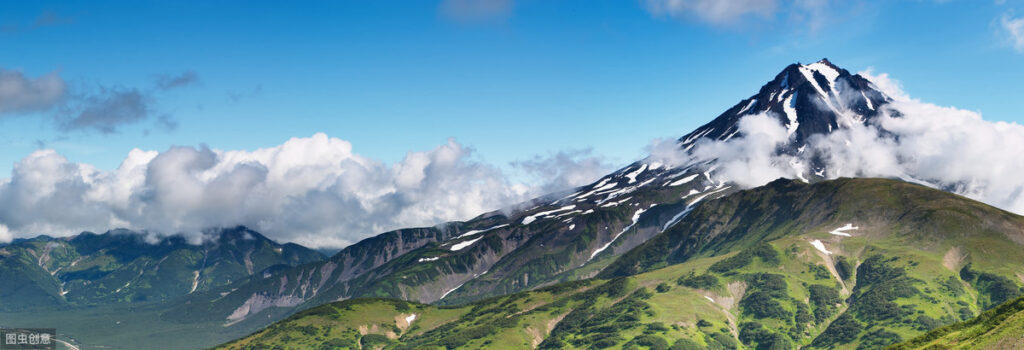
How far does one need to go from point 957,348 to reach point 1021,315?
777 inches

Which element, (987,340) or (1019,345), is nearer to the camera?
(1019,345)

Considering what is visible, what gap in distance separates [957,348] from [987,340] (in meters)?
8.39

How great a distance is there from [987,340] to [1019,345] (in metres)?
12.7

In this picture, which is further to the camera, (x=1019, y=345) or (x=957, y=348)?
(x=957, y=348)

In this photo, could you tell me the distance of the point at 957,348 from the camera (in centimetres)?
19850

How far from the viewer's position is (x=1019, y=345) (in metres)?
179

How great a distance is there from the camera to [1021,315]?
199 m

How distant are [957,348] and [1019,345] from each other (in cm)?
2014

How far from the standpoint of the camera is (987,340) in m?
192

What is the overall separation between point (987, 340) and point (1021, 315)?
16348mm

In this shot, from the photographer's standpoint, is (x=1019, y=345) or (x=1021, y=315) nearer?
(x=1019, y=345)
